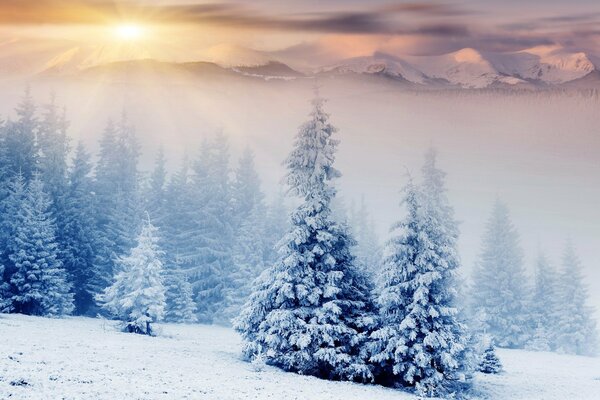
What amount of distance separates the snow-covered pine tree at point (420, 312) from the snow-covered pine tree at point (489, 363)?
7120 millimetres

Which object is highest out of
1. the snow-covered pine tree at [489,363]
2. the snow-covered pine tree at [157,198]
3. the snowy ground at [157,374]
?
the snow-covered pine tree at [157,198]

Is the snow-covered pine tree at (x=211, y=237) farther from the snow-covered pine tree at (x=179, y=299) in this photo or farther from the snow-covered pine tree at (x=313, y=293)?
the snow-covered pine tree at (x=313, y=293)

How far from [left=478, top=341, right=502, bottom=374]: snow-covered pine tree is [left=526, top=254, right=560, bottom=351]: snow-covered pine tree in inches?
1009

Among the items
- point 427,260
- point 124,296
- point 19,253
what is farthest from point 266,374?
point 19,253

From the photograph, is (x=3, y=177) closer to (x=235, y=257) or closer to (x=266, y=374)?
(x=235, y=257)

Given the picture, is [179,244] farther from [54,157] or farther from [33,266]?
[33,266]

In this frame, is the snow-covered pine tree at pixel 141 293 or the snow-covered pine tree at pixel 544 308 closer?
the snow-covered pine tree at pixel 141 293

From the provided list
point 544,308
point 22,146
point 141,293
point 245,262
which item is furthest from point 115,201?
point 544,308

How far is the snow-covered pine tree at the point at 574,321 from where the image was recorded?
223 feet

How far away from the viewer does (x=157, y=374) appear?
2675 centimetres

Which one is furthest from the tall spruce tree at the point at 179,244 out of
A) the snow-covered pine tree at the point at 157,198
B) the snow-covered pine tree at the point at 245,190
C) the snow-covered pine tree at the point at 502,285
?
the snow-covered pine tree at the point at 502,285

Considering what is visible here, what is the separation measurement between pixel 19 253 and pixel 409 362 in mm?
29407

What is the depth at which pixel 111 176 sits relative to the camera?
65.0 m

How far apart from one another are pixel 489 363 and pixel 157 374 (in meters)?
23.2
